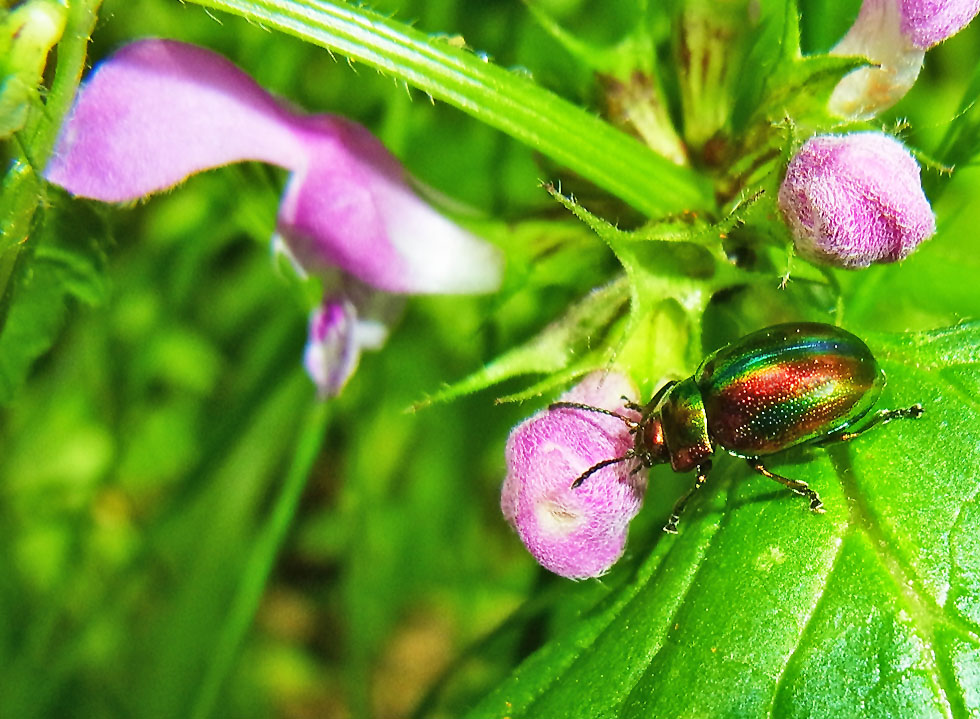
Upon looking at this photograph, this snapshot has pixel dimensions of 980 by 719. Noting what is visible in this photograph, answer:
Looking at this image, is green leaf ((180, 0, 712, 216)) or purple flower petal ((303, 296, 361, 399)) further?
purple flower petal ((303, 296, 361, 399))

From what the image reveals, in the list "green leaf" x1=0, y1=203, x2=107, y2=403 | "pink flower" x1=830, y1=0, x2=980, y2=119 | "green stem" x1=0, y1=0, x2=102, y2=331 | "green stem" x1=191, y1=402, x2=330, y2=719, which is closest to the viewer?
"green stem" x1=0, y1=0, x2=102, y2=331

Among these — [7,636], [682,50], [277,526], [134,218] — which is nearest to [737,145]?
[682,50]

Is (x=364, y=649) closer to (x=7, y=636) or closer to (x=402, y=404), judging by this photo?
(x=402, y=404)

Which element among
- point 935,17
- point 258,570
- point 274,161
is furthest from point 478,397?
point 935,17

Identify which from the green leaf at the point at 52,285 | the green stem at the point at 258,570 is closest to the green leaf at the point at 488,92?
the green leaf at the point at 52,285

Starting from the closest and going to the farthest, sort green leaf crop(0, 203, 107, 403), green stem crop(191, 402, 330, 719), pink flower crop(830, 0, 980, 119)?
pink flower crop(830, 0, 980, 119) < green leaf crop(0, 203, 107, 403) < green stem crop(191, 402, 330, 719)

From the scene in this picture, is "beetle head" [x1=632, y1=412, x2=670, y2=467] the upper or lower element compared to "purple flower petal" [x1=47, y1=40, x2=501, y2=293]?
lower

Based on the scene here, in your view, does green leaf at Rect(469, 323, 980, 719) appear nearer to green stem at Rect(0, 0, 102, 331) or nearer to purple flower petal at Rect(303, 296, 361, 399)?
purple flower petal at Rect(303, 296, 361, 399)

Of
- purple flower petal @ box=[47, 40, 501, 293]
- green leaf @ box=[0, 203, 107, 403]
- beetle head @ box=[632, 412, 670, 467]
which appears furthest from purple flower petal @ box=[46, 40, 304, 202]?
beetle head @ box=[632, 412, 670, 467]
